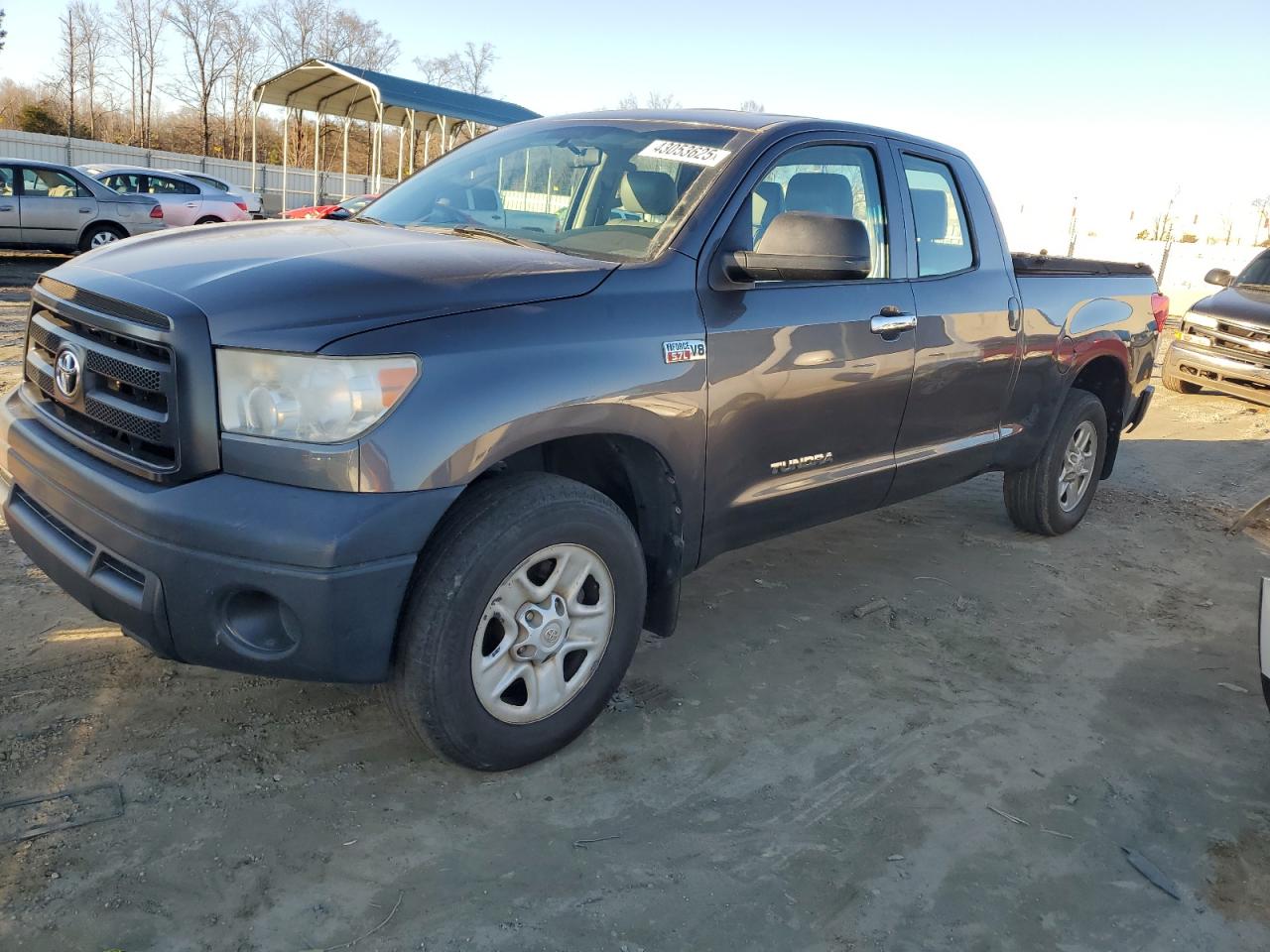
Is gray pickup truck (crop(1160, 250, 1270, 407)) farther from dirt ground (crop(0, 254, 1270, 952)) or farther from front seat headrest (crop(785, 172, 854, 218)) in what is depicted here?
front seat headrest (crop(785, 172, 854, 218))

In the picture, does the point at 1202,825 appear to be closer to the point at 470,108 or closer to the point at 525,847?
the point at 525,847

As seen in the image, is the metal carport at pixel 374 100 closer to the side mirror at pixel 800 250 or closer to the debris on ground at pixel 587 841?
the side mirror at pixel 800 250

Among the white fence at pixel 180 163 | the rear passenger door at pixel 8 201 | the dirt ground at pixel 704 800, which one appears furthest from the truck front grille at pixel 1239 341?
the white fence at pixel 180 163

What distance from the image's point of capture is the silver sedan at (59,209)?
1420 cm

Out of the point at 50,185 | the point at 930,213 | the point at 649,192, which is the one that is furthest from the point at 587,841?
the point at 50,185

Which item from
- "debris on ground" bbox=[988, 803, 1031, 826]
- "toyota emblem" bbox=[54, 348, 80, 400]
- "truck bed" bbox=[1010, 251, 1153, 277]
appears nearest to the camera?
"toyota emblem" bbox=[54, 348, 80, 400]

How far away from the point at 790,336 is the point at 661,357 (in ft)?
1.95

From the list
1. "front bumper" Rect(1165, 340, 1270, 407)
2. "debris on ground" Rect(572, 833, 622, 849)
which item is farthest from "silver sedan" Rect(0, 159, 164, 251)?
"debris on ground" Rect(572, 833, 622, 849)

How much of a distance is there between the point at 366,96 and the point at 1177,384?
672 inches

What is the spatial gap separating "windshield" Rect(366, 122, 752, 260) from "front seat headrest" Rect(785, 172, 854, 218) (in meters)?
0.31

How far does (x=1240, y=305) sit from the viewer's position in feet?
32.6

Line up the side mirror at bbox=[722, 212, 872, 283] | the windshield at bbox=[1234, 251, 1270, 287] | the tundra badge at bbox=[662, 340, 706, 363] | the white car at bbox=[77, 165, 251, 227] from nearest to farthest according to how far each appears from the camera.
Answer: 1. the tundra badge at bbox=[662, 340, 706, 363]
2. the side mirror at bbox=[722, 212, 872, 283]
3. the windshield at bbox=[1234, 251, 1270, 287]
4. the white car at bbox=[77, 165, 251, 227]

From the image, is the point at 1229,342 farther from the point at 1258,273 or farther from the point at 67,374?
the point at 67,374

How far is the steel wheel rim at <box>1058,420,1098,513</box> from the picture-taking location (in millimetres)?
5398
